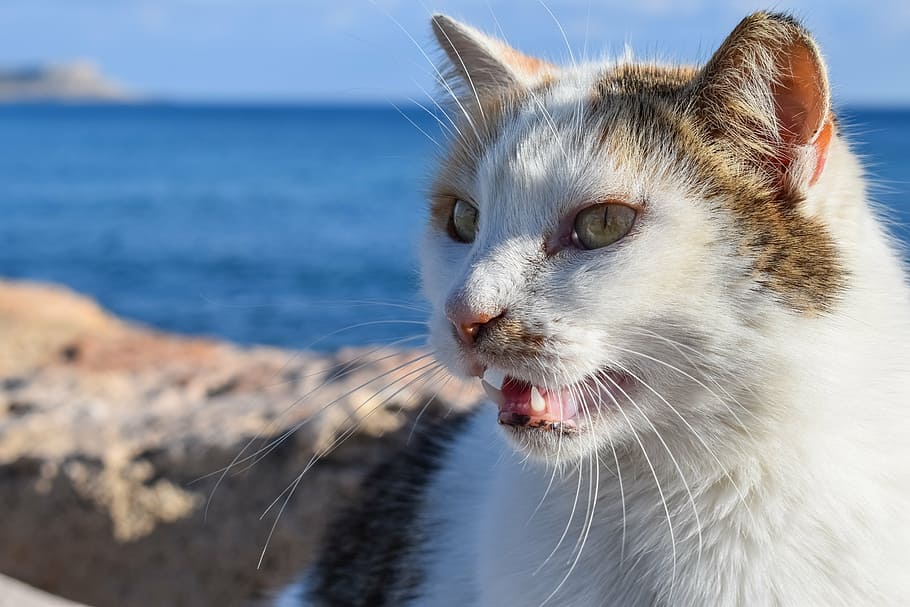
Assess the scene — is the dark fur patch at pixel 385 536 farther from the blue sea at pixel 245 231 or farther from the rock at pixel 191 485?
the blue sea at pixel 245 231

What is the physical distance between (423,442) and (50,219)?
1238 inches

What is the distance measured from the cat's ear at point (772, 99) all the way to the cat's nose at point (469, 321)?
59cm

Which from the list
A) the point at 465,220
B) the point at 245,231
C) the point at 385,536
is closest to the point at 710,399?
the point at 465,220

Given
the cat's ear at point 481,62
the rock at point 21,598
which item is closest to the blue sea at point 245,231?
the cat's ear at point 481,62

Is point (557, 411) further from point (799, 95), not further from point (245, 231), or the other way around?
point (245, 231)

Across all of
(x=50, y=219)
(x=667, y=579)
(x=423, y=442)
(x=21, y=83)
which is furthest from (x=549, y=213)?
(x=21, y=83)

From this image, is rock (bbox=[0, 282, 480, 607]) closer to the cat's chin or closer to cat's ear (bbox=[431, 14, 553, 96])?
cat's ear (bbox=[431, 14, 553, 96])

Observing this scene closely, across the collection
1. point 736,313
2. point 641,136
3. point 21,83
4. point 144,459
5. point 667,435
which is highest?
point 641,136

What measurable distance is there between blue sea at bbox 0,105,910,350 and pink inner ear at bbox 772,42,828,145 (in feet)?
1.40

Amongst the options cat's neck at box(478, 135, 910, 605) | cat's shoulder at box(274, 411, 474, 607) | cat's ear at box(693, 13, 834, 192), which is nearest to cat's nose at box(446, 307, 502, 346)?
cat's neck at box(478, 135, 910, 605)

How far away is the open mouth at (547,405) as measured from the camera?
1.89m

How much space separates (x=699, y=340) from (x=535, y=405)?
32cm

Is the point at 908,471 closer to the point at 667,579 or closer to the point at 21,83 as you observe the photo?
the point at 667,579

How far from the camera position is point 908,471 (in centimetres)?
195
